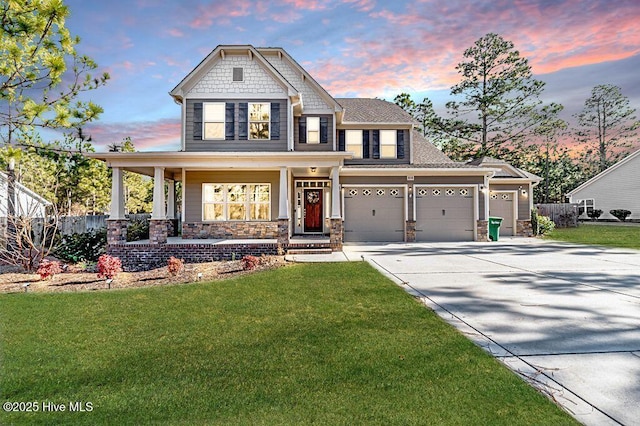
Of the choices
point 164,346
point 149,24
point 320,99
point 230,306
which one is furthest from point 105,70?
point 320,99

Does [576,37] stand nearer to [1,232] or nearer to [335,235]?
[335,235]

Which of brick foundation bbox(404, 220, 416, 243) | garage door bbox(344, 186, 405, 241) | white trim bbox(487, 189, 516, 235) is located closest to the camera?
brick foundation bbox(404, 220, 416, 243)

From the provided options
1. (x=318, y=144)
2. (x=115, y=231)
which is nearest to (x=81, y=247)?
(x=115, y=231)

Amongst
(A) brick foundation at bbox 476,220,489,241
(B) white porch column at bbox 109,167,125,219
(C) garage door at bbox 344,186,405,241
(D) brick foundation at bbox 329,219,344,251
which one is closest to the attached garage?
(A) brick foundation at bbox 476,220,489,241

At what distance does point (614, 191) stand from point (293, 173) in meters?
30.6

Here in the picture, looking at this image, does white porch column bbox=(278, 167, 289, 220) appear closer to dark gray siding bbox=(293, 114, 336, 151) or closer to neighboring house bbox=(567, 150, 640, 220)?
dark gray siding bbox=(293, 114, 336, 151)

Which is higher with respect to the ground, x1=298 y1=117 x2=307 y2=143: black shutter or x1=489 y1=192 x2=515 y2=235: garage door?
x1=298 y1=117 x2=307 y2=143: black shutter

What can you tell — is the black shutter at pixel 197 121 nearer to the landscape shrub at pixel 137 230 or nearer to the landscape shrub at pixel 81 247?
the landscape shrub at pixel 137 230

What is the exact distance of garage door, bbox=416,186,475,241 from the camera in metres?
16.4

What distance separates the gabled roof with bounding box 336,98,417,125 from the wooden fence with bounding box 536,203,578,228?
55.2ft

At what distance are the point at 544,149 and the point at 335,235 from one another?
131 feet

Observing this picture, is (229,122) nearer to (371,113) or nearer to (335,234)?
(335,234)

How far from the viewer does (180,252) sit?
39.3ft

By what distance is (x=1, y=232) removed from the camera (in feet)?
36.2
